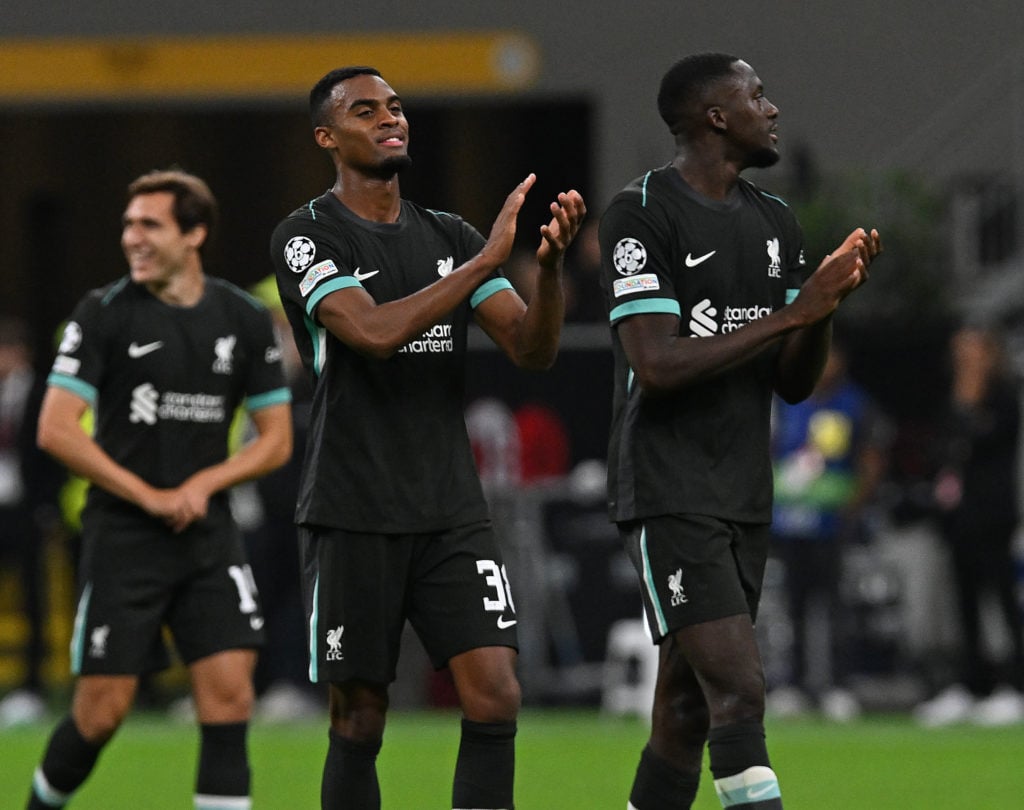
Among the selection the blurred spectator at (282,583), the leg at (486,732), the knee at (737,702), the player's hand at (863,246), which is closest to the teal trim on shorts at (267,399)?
the leg at (486,732)

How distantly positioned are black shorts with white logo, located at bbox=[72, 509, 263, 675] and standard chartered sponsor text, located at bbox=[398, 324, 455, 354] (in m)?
1.66

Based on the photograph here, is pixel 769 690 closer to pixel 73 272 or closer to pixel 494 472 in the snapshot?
pixel 494 472

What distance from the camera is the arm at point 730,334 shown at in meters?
6.06

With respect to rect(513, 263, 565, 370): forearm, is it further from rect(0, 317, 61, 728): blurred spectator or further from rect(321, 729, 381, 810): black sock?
rect(0, 317, 61, 728): blurred spectator

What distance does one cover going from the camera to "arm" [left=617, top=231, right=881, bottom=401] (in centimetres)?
606

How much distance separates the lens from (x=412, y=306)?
6156 mm

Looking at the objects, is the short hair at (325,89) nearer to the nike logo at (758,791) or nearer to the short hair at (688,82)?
the short hair at (688,82)

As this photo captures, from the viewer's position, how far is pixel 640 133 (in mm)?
20281

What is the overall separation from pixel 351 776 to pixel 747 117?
2307 millimetres

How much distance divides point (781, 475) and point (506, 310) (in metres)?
7.03

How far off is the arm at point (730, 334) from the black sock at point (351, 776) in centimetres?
140

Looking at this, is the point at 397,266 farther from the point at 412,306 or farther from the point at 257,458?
the point at 257,458

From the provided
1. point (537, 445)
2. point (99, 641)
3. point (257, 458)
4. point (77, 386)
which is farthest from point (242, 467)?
point (537, 445)

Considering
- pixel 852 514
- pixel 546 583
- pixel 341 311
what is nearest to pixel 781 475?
pixel 852 514
